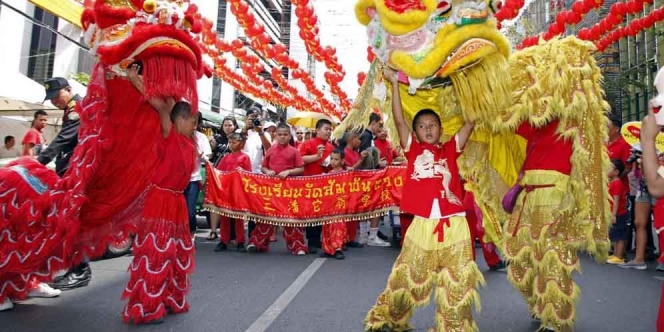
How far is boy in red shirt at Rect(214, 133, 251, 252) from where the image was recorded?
6230mm

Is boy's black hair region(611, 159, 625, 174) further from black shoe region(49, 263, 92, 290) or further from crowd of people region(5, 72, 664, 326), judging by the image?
black shoe region(49, 263, 92, 290)

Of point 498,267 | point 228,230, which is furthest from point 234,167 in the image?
point 498,267

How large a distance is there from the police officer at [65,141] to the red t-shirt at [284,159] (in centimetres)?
271

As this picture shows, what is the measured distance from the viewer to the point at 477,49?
8.89 feet

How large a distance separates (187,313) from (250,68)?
10.1 metres

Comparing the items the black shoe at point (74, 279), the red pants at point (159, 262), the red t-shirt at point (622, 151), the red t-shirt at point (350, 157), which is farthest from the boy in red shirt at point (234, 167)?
the red t-shirt at point (622, 151)

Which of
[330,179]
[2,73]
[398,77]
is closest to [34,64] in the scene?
[2,73]

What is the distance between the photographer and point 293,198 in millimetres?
6113

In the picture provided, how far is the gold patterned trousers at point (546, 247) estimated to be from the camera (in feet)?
9.86

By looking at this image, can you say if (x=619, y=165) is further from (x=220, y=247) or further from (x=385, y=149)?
(x=220, y=247)

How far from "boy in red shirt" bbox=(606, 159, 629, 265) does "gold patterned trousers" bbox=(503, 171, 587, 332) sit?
12.2ft

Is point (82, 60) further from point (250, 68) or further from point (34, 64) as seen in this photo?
point (250, 68)

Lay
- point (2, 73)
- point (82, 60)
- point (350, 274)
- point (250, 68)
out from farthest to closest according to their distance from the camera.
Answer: point (82, 60)
point (250, 68)
point (2, 73)
point (350, 274)

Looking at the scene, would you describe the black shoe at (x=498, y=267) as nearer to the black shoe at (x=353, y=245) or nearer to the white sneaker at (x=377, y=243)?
the white sneaker at (x=377, y=243)
